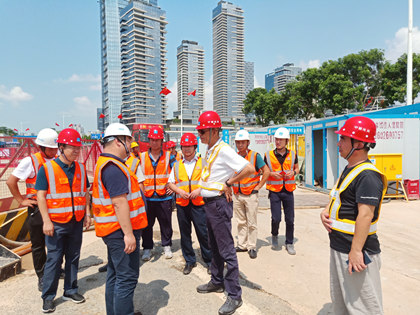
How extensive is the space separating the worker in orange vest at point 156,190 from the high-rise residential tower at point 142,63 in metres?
95.6

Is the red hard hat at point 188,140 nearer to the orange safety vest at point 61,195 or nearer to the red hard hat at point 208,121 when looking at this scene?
the red hard hat at point 208,121

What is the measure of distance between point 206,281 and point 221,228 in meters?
1.08

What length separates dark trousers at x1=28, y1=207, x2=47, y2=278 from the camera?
3.22 meters

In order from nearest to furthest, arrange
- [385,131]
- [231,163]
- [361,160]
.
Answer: [361,160]
[231,163]
[385,131]

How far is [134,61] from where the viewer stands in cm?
9538

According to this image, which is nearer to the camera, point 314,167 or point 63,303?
point 63,303

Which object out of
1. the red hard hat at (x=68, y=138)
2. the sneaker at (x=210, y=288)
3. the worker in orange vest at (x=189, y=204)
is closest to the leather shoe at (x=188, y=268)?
the worker in orange vest at (x=189, y=204)

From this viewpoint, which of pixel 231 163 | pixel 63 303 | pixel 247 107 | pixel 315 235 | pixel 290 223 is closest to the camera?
pixel 231 163

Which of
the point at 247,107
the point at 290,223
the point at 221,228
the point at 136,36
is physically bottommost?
the point at 290,223

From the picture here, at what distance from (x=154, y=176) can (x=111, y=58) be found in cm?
11473

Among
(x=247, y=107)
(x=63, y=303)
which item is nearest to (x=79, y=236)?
(x=63, y=303)

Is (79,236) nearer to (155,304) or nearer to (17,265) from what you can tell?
(155,304)

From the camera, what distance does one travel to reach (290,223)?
14.6 ft

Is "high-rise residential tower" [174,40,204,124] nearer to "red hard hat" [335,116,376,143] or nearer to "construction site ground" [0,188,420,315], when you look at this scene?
"construction site ground" [0,188,420,315]
